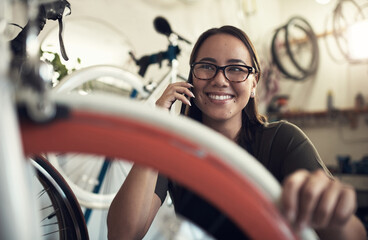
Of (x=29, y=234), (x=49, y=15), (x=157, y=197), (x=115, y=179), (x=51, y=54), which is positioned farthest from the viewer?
(x=115, y=179)

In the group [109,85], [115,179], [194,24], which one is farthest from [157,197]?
[194,24]

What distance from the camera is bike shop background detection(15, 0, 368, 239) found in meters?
1.76

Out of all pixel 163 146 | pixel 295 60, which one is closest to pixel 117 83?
pixel 163 146

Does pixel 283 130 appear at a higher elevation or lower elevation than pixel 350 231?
higher

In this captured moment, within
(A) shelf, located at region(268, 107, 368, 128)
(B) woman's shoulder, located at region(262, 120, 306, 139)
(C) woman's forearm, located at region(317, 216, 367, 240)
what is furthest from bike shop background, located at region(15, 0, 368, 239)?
(C) woman's forearm, located at region(317, 216, 367, 240)

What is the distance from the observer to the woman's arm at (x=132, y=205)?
710mm

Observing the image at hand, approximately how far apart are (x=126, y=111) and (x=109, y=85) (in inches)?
52.9

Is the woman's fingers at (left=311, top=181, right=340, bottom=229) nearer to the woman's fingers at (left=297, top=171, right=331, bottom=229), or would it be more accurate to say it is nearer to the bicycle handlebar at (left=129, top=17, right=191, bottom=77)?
the woman's fingers at (left=297, top=171, right=331, bottom=229)

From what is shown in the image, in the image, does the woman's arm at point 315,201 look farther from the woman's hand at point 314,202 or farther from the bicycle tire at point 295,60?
the bicycle tire at point 295,60

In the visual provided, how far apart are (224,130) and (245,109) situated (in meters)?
0.13

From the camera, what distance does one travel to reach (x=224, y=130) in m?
0.92

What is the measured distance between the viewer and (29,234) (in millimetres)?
256

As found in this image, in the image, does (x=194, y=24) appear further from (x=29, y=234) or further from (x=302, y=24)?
(x=29, y=234)

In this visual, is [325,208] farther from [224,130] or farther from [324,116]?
[324,116]
